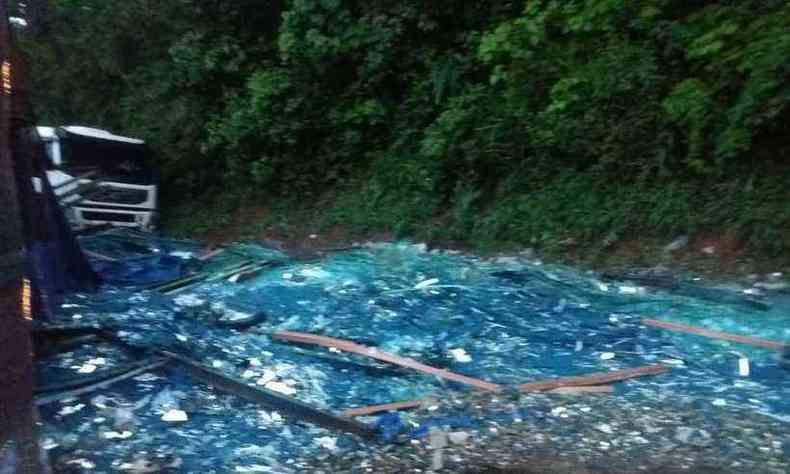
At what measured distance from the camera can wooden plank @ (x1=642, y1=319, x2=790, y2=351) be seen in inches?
294

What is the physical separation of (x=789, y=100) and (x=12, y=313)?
336 inches

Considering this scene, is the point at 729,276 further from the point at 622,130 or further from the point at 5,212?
the point at 5,212

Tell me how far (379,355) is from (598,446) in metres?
2.44

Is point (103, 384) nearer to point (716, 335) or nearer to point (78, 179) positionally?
point (716, 335)

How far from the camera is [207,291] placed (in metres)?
10.8

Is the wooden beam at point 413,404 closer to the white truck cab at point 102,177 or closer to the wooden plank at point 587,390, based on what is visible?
the wooden plank at point 587,390

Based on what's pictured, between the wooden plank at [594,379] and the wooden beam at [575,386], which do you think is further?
the wooden plank at [594,379]

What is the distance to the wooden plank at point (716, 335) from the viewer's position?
294 inches

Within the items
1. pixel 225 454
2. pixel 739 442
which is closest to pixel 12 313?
pixel 225 454

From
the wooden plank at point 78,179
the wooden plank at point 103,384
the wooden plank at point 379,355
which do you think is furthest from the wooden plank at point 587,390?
the wooden plank at point 78,179

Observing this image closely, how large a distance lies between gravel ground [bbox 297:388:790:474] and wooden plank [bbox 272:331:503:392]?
23.1 inches

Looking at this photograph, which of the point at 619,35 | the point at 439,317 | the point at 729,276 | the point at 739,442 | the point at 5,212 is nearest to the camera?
the point at 5,212

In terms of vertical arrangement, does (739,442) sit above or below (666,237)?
below

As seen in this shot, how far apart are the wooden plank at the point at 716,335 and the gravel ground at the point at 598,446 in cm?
143
